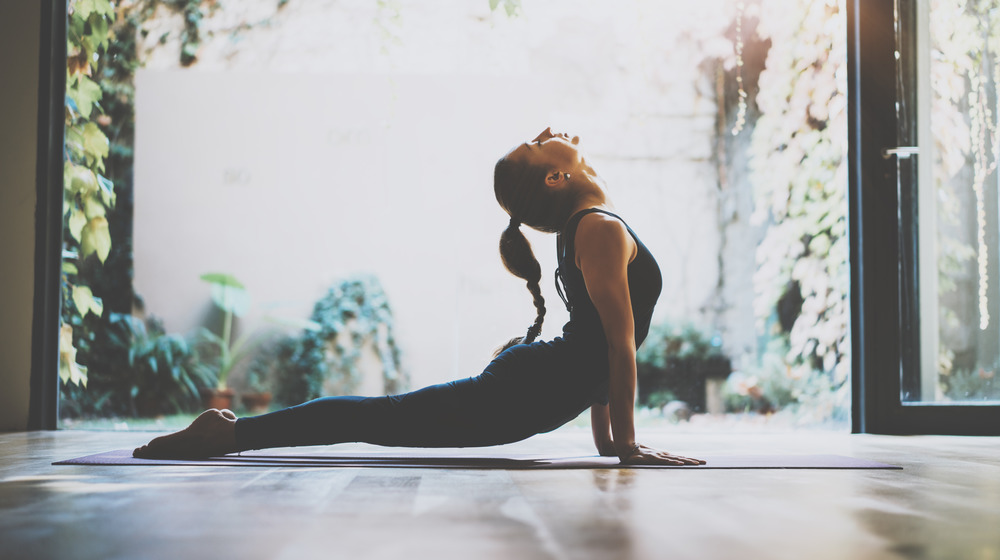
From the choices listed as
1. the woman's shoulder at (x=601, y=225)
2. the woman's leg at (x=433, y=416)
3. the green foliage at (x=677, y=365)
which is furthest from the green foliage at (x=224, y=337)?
the woman's shoulder at (x=601, y=225)

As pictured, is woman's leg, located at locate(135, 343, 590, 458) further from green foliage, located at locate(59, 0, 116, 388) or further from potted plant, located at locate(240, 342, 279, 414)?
potted plant, located at locate(240, 342, 279, 414)

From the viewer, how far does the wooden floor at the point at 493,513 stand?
790mm

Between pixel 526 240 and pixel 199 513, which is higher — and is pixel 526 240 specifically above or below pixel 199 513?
above

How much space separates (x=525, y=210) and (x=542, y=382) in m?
0.40

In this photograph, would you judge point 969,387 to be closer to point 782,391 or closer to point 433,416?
point 782,391

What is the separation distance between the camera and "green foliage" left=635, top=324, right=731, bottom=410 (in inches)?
154

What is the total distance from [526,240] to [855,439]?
146cm

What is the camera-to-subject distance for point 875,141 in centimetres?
271

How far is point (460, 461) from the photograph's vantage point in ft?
5.35

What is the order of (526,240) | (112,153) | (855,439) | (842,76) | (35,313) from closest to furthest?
1. (526,240)
2. (855,439)
3. (35,313)
4. (842,76)
5. (112,153)

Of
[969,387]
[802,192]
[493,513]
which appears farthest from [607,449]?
[802,192]

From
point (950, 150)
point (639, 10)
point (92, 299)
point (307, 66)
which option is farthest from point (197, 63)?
point (950, 150)

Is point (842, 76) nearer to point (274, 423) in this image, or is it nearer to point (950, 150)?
point (950, 150)

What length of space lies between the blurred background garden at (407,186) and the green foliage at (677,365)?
0.01 meters
